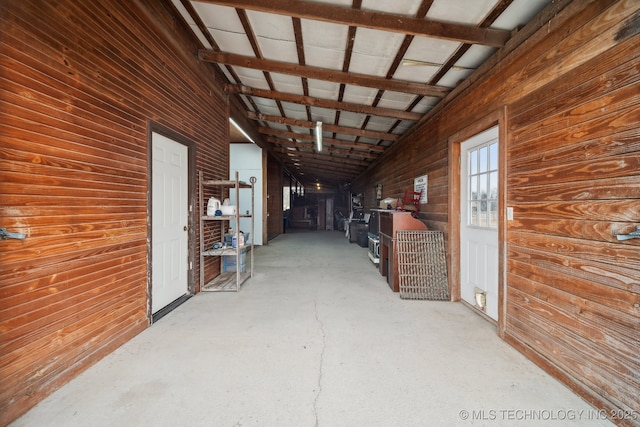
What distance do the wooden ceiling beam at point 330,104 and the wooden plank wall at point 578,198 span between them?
6.42ft

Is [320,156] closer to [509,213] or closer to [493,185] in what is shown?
[493,185]

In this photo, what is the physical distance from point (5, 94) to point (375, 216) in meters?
5.67

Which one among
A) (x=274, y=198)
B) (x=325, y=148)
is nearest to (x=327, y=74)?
(x=325, y=148)

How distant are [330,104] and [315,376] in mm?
4112

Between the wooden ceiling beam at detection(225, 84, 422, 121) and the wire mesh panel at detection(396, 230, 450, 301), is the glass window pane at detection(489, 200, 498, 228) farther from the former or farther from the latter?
the wooden ceiling beam at detection(225, 84, 422, 121)

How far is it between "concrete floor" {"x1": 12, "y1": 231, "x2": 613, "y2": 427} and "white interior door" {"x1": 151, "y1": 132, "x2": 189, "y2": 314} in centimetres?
42

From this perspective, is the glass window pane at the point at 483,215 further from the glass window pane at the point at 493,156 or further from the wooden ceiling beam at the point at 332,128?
the wooden ceiling beam at the point at 332,128

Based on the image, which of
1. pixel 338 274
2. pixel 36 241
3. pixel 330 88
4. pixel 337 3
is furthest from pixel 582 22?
pixel 338 274

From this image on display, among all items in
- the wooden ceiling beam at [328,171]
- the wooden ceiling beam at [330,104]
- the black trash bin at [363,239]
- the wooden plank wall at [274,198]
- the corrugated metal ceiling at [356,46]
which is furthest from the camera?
the wooden ceiling beam at [328,171]

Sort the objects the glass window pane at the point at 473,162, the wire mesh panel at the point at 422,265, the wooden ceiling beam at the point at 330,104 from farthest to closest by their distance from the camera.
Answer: the wooden ceiling beam at the point at 330,104, the wire mesh panel at the point at 422,265, the glass window pane at the point at 473,162

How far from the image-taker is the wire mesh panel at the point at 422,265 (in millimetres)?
3609

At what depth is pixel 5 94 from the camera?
152 cm

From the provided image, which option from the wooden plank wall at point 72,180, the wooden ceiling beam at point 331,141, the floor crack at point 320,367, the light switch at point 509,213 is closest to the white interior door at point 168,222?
the wooden plank wall at point 72,180

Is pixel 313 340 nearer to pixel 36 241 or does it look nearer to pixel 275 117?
pixel 36 241
